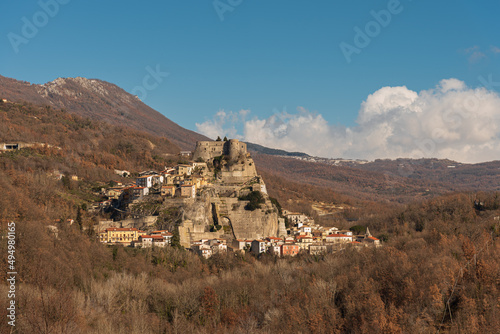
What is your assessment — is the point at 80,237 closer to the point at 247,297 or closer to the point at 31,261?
the point at 31,261

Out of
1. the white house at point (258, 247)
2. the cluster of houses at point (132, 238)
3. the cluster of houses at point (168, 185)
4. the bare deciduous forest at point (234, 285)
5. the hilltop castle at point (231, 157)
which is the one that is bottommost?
the bare deciduous forest at point (234, 285)

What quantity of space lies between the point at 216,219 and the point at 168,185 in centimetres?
680

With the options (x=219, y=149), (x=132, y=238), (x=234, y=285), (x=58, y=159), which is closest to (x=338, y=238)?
(x=219, y=149)

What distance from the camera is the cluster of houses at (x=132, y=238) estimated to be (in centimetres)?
4972

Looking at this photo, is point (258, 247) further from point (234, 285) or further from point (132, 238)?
point (234, 285)

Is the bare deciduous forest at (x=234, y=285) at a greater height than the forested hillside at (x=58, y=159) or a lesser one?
lesser

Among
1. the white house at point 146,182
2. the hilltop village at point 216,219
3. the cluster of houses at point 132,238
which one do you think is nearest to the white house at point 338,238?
the hilltop village at point 216,219

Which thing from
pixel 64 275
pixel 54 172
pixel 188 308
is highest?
pixel 54 172

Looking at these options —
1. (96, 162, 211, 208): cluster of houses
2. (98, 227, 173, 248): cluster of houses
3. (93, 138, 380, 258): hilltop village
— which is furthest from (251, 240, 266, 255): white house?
(96, 162, 211, 208): cluster of houses

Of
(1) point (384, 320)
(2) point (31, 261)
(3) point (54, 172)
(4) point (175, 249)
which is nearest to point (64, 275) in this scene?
Result: (2) point (31, 261)

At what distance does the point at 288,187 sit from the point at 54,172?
61.6 m

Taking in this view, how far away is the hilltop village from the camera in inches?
2068

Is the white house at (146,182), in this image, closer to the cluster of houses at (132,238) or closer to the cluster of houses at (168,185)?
the cluster of houses at (168,185)

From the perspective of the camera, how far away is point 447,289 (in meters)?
31.9
